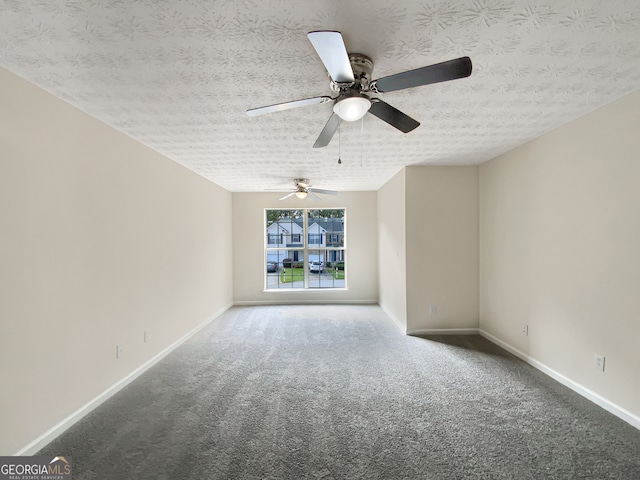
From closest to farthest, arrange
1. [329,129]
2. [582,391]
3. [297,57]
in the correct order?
[297,57] → [329,129] → [582,391]

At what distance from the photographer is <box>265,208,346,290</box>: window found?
619cm

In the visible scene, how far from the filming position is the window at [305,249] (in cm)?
619

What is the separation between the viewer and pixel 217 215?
5121 mm

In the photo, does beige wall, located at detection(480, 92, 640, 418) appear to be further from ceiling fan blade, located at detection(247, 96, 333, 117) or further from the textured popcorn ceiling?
ceiling fan blade, located at detection(247, 96, 333, 117)

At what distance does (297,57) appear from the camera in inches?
61.6

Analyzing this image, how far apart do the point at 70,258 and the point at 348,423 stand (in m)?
2.40

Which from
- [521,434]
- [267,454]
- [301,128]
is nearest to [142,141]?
[301,128]

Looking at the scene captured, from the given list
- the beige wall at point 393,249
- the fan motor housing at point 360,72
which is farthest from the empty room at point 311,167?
the beige wall at point 393,249

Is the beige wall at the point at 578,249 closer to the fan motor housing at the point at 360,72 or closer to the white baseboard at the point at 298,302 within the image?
the fan motor housing at the point at 360,72

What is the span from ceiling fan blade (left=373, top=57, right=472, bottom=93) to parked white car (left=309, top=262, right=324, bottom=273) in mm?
4949

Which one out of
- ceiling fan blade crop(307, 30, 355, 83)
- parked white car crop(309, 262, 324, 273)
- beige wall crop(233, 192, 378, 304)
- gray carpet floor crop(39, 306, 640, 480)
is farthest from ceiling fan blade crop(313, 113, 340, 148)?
parked white car crop(309, 262, 324, 273)

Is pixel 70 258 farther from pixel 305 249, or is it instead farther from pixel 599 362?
pixel 305 249

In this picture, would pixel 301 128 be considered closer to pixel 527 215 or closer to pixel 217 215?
pixel 527 215

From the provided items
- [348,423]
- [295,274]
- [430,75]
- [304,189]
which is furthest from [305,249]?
[430,75]
